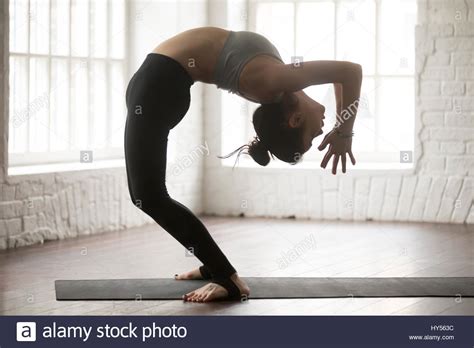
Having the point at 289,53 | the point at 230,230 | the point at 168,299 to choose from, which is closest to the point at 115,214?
the point at 230,230

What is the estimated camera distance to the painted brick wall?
765cm

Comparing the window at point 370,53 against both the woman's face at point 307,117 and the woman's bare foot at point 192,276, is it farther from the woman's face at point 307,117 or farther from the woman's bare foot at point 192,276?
the woman's face at point 307,117

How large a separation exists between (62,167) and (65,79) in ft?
2.24

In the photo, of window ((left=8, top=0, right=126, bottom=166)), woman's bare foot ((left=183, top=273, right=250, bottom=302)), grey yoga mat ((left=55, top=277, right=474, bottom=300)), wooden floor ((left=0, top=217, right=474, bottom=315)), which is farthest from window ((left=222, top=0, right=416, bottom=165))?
woman's bare foot ((left=183, top=273, right=250, bottom=302))

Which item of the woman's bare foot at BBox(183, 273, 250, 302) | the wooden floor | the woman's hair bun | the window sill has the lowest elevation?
the wooden floor

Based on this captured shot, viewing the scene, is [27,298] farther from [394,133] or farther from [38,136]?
[394,133]

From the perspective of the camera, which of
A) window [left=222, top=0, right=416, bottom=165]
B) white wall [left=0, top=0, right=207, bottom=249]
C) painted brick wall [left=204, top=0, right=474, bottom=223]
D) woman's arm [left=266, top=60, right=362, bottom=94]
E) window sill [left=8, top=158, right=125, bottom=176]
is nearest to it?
woman's arm [left=266, top=60, right=362, bottom=94]

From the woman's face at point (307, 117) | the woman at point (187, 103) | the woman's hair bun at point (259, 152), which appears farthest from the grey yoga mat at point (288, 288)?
the woman's face at point (307, 117)

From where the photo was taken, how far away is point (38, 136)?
6.58 m

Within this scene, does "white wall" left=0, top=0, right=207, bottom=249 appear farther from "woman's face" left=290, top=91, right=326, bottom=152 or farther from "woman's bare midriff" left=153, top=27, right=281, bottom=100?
"woman's face" left=290, top=91, right=326, bottom=152

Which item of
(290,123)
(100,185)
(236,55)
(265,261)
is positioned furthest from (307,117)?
(100,185)

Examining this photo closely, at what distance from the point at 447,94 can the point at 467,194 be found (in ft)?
2.87

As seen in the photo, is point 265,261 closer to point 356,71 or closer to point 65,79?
point 356,71

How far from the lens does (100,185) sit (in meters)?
6.92
